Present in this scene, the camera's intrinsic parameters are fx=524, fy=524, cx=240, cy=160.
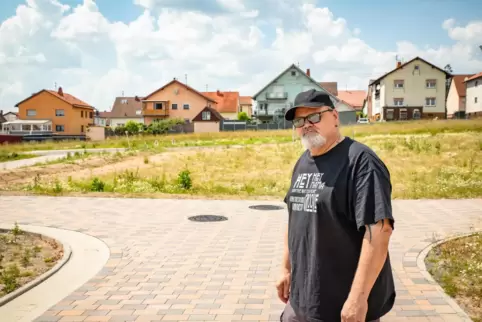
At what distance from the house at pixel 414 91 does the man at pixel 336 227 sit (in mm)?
71950

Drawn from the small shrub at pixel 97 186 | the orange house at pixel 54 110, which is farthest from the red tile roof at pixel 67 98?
the small shrub at pixel 97 186

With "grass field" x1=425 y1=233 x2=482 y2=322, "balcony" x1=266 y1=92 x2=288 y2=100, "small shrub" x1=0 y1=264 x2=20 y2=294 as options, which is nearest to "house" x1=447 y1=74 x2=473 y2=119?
"balcony" x1=266 y1=92 x2=288 y2=100

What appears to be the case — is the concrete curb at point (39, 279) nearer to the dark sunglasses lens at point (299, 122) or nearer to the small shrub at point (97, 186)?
the dark sunglasses lens at point (299, 122)

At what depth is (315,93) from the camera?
302cm

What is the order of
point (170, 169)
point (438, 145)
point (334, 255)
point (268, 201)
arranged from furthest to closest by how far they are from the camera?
1. point (438, 145)
2. point (170, 169)
3. point (268, 201)
4. point (334, 255)

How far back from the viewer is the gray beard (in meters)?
2.93

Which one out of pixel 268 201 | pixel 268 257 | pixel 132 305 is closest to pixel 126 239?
pixel 268 257

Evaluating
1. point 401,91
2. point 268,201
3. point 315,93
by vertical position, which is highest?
point 401,91

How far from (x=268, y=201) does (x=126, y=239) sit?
5.31m

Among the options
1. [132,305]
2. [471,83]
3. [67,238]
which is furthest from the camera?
[471,83]

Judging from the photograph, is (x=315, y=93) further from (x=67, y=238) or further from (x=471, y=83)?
(x=471, y=83)

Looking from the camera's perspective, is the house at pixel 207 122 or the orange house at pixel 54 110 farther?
the orange house at pixel 54 110

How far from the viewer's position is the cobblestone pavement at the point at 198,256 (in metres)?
5.11

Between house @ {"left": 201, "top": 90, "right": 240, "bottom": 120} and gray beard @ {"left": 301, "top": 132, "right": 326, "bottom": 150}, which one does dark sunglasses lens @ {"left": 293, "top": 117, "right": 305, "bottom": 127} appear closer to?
gray beard @ {"left": 301, "top": 132, "right": 326, "bottom": 150}
